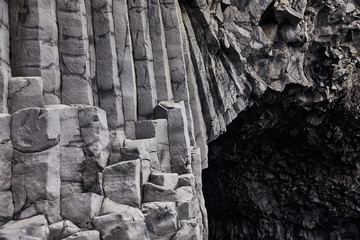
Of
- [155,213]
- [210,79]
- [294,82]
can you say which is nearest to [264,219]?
[294,82]

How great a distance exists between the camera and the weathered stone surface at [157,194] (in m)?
3.66

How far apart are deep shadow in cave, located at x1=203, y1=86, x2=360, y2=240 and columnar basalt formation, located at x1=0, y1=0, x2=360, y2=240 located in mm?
552

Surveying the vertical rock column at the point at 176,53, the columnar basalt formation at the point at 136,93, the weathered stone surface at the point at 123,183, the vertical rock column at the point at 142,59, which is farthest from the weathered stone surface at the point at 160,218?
the vertical rock column at the point at 176,53

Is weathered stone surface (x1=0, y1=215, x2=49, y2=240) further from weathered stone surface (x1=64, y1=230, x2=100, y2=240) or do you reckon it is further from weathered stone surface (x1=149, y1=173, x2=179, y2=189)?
weathered stone surface (x1=149, y1=173, x2=179, y2=189)

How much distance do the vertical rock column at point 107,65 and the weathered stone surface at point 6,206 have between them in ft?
4.01

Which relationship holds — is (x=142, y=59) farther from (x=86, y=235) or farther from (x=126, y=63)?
(x=86, y=235)

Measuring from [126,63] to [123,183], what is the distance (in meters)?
1.30

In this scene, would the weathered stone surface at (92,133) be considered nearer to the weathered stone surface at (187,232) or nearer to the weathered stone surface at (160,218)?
the weathered stone surface at (160,218)

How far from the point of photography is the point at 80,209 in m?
3.27

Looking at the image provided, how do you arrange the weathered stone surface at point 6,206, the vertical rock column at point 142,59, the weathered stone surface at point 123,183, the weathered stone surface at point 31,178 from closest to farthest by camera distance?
the weathered stone surface at point 6,206 → the weathered stone surface at point 31,178 → the weathered stone surface at point 123,183 → the vertical rock column at point 142,59

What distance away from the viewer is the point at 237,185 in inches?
392

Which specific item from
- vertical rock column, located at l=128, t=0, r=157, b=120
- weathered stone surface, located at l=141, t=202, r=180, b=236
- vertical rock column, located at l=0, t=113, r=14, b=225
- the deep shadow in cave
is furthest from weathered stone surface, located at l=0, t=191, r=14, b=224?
the deep shadow in cave

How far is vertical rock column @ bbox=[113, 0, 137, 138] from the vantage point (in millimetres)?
4230

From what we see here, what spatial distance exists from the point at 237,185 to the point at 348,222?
122 inches
